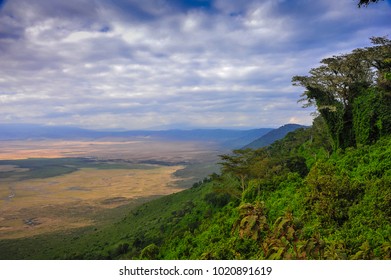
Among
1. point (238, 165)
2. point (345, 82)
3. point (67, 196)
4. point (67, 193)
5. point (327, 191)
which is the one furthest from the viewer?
point (67, 193)

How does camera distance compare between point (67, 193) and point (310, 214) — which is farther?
point (67, 193)

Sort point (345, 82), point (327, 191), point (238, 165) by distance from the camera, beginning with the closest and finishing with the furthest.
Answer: point (327, 191) < point (345, 82) < point (238, 165)

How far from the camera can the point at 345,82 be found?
792 inches

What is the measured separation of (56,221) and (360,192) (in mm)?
74076

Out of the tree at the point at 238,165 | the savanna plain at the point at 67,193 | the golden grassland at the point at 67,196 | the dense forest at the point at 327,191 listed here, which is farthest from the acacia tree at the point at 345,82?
the golden grassland at the point at 67,196

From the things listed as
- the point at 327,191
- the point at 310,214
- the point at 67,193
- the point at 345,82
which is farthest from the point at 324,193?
the point at 67,193

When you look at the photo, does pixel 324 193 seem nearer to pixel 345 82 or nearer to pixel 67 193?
pixel 345 82

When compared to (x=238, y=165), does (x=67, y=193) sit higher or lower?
lower

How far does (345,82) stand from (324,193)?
1238 cm

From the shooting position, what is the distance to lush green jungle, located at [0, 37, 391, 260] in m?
4.70

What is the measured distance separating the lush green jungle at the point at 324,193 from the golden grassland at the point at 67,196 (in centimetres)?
3834

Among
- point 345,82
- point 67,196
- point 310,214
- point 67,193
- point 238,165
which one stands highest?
point 345,82
